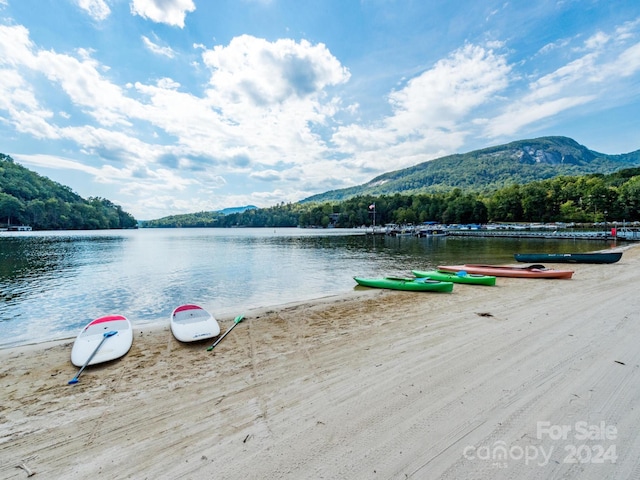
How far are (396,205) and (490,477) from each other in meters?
172

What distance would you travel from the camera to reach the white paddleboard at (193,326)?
805 centimetres

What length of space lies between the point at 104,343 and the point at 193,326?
2069 mm

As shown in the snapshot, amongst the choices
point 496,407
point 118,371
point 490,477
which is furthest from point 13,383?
point 496,407

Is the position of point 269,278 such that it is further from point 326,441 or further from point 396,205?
point 396,205

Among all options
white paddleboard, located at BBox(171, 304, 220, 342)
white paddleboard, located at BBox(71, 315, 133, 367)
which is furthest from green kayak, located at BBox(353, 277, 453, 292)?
white paddleboard, located at BBox(71, 315, 133, 367)

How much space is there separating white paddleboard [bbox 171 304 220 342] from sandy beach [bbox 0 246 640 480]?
0.32m

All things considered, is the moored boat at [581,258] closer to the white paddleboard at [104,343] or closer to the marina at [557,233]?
the white paddleboard at [104,343]

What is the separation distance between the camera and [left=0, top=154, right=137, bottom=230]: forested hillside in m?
126

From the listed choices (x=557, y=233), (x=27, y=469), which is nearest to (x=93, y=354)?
(x=27, y=469)

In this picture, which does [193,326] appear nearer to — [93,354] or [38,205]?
[93,354]

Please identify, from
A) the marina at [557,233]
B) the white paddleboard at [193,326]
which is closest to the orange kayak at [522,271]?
the white paddleboard at [193,326]

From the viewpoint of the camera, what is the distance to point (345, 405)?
4438 mm

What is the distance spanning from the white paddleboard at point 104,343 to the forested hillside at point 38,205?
16381 centimetres

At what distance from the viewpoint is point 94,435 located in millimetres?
4051
